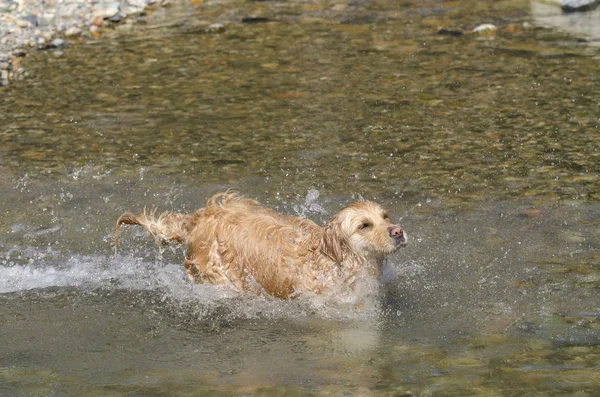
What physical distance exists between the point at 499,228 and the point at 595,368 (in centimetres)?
278

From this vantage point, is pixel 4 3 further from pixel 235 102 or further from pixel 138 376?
pixel 138 376

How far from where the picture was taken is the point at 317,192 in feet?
32.1

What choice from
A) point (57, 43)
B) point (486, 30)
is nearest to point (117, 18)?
point (57, 43)

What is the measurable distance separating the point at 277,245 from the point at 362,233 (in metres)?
0.77

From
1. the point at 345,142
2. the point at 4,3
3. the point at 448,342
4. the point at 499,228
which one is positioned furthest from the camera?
the point at 4,3

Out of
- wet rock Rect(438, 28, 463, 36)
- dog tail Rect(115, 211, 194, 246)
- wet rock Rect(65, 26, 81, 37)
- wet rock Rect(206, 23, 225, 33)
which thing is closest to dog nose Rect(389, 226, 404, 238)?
dog tail Rect(115, 211, 194, 246)

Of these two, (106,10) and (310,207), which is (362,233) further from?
(106,10)

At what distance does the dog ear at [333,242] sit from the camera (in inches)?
281

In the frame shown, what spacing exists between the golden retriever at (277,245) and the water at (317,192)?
0.57 feet

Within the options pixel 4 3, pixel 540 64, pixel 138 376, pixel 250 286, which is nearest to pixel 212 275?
pixel 250 286

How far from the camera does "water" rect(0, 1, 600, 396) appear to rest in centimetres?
639

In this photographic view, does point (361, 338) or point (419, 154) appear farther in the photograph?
point (419, 154)

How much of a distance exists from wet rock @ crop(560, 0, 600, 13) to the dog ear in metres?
11.4

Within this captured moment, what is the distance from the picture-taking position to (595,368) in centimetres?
598
